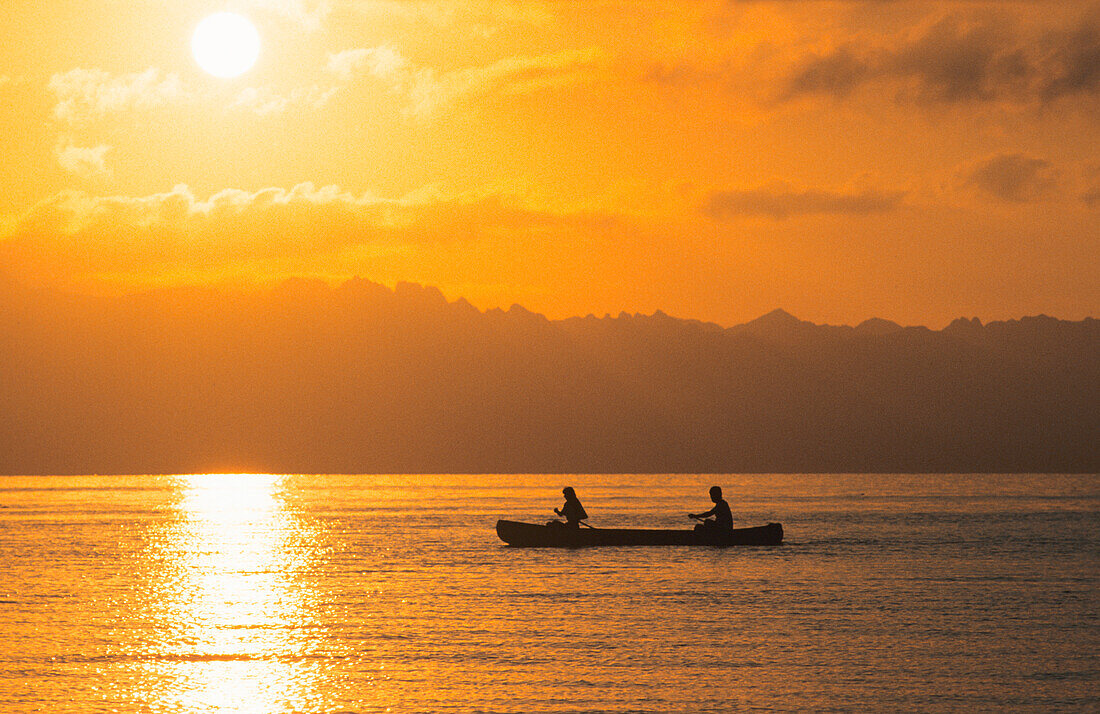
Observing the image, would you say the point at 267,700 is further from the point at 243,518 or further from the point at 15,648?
the point at 243,518

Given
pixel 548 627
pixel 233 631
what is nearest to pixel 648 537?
pixel 548 627

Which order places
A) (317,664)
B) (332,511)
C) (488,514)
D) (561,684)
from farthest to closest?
(332,511) → (488,514) → (317,664) → (561,684)

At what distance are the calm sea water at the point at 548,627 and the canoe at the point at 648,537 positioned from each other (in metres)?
0.84

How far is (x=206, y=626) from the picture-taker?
38938mm

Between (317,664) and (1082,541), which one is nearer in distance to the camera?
(317,664)

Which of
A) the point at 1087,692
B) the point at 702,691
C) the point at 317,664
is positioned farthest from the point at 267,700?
the point at 1087,692

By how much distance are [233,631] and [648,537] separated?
27.2 metres

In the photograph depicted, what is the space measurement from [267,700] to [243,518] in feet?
331

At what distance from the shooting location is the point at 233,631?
37.7m

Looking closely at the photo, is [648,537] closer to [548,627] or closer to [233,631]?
[548,627]

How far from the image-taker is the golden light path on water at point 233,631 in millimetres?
27859

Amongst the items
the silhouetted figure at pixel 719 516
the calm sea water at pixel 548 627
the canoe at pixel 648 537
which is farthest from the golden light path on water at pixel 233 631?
the silhouetted figure at pixel 719 516

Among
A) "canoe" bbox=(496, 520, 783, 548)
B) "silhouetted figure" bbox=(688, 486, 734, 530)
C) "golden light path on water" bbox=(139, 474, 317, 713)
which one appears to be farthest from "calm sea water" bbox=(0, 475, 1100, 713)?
"silhouetted figure" bbox=(688, 486, 734, 530)

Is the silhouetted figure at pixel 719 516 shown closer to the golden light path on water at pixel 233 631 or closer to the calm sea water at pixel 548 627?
the calm sea water at pixel 548 627
